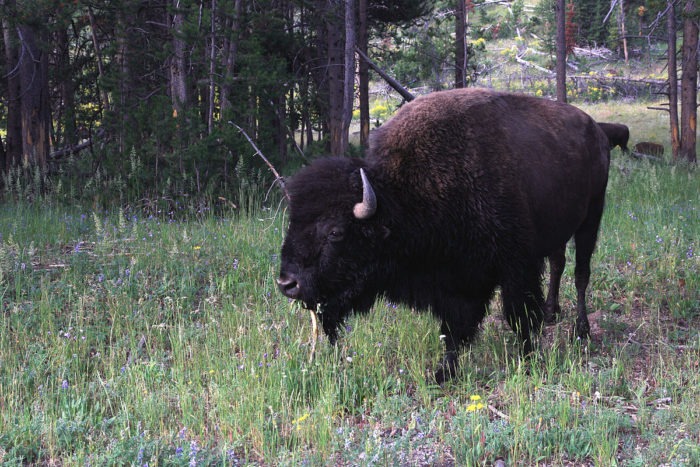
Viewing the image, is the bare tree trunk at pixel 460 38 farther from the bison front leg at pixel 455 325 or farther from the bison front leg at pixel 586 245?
the bison front leg at pixel 455 325

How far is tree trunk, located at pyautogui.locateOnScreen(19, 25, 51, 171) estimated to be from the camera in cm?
1230

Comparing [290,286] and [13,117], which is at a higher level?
[13,117]

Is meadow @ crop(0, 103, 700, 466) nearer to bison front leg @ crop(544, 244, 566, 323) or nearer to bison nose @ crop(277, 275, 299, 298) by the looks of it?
bison front leg @ crop(544, 244, 566, 323)

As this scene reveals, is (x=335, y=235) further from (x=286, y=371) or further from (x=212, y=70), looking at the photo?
(x=212, y=70)

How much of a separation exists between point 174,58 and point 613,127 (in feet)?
37.3

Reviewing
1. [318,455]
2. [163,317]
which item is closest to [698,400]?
[318,455]

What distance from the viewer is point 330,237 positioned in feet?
15.1

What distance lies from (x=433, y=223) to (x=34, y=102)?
10.3 meters

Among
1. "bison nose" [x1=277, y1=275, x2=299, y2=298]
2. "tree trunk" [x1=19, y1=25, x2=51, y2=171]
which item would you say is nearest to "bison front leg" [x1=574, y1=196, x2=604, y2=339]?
"bison nose" [x1=277, y1=275, x2=299, y2=298]

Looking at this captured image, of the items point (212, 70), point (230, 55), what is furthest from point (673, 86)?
point (212, 70)

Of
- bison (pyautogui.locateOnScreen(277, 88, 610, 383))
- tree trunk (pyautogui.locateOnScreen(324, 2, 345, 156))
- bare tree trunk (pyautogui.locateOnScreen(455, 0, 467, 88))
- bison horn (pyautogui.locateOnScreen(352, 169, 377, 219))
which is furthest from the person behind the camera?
bare tree trunk (pyautogui.locateOnScreen(455, 0, 467, 88))

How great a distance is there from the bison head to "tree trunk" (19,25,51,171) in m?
9.12

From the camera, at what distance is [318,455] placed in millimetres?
3680

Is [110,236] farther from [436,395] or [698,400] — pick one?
[698,400]
